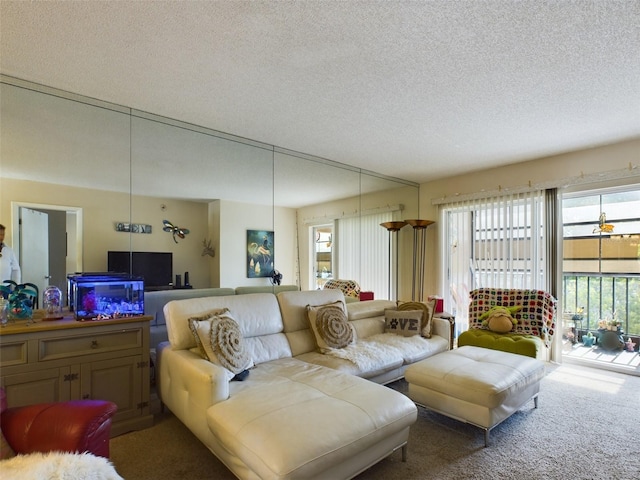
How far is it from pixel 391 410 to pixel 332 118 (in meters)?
2.33

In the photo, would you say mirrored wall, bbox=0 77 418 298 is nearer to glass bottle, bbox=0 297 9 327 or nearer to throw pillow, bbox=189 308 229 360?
glass bottle, bbox=0 297 9 327

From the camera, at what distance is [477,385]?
7.25 ft

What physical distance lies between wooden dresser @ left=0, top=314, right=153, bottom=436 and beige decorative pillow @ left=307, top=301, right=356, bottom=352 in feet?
4.44

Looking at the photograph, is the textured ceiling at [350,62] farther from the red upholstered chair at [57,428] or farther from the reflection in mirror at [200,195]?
the red upholstered chair at [57,428]

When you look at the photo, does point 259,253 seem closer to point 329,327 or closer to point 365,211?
point 329,327

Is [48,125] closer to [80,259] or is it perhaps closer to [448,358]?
[80,259]

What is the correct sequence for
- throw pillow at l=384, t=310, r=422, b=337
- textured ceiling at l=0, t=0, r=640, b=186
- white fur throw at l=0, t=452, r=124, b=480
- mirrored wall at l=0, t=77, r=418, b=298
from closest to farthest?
white fur throw at l=0, t=452, r=124, b=480
textured ceiling at l=0, t=0, r=640, b=186
mirrored wall at l=0, t=77, r=418, b=298
throw pillow at l=384, t=310, r=422, b=337

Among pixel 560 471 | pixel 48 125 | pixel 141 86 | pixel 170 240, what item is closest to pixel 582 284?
pixel 560 471

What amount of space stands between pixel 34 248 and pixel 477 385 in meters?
3.26

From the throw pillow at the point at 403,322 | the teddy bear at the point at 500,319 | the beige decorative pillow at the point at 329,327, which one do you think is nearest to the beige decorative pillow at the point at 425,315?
the throw pillow at the point at 403,322

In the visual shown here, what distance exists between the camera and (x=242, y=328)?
265 cm

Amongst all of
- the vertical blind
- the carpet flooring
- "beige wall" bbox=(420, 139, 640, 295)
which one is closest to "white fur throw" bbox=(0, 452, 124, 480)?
the carpet flooring

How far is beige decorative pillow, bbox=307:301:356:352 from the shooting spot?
117 inches

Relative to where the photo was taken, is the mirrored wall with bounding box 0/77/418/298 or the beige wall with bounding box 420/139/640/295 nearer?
the mirrored wall with bounding box 0/77/418/298
